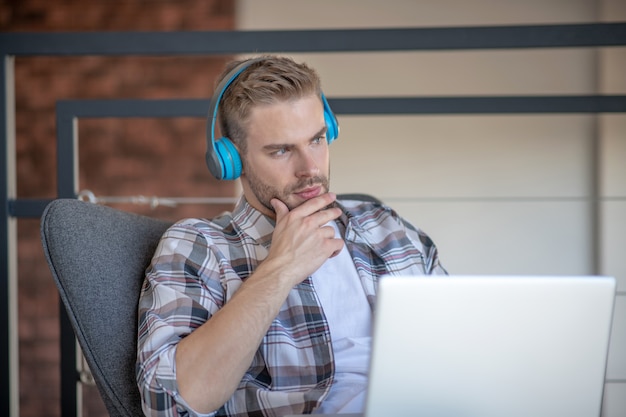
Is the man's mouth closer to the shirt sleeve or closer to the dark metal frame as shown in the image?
the shirt sleeve

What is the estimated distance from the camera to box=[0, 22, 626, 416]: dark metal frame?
1728mm

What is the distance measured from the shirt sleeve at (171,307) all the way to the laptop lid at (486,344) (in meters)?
0.44

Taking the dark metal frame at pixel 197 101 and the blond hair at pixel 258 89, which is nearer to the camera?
the blond hair at pixel 258 89

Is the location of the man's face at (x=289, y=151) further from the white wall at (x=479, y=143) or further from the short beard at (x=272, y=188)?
the white wall at (x=479, y=143)

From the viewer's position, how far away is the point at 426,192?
128 inches

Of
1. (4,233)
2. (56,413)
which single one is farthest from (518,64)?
(56,413)

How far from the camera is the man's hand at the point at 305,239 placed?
121 cm

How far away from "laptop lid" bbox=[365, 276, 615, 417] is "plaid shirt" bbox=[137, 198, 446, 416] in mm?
434

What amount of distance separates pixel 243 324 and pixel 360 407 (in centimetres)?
25

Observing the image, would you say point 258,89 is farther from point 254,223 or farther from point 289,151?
point 254,223

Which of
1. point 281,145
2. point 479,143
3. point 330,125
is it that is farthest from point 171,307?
point 479,143

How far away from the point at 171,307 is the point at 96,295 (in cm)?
13

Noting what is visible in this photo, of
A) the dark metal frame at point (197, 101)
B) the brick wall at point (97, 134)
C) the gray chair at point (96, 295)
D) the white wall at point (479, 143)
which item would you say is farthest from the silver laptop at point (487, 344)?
the brick wall at point (97, 134)

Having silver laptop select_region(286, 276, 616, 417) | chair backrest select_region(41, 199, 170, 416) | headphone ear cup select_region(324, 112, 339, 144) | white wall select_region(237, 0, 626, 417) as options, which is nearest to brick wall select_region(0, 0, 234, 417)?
white wall select_region(237, 0, 626, 417)
